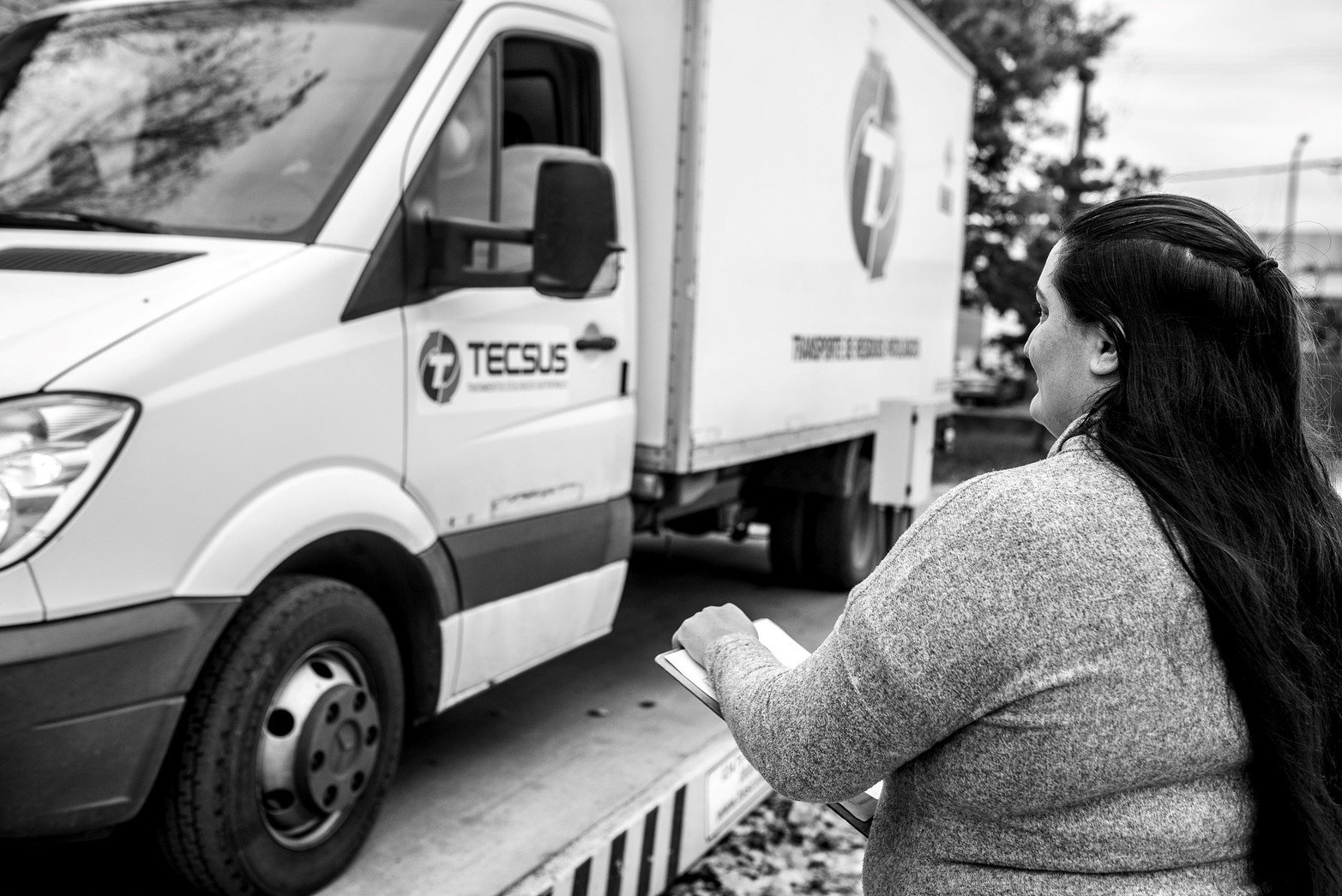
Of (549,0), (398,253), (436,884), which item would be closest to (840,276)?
(549,0)

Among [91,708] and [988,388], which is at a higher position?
[91,708]

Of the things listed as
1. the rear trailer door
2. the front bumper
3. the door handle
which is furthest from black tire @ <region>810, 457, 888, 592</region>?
the front bumper

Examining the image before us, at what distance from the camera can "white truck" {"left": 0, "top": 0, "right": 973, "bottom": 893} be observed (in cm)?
Answer: 255

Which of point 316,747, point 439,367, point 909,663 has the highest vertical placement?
point 439,367

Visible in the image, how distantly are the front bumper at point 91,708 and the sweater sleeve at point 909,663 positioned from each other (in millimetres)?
1710

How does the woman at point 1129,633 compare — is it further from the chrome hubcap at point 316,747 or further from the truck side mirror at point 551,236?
the truck side mirror at point 551,236

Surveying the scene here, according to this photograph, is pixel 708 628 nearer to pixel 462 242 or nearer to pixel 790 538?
pixel 462 242

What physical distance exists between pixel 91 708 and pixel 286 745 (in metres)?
0.60

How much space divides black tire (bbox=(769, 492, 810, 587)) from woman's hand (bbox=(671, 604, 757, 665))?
542 centimetres

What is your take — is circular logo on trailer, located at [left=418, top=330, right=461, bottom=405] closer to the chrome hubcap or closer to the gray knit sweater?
the chrome hubcap

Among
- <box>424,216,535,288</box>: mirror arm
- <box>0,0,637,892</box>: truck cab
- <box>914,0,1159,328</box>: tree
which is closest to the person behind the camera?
<box>0,0,637,892</box>: truck cab

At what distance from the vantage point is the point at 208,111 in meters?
3.49

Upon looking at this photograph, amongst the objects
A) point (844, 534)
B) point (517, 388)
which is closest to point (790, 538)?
point (844, 534)

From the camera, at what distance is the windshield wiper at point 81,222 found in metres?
3.14
